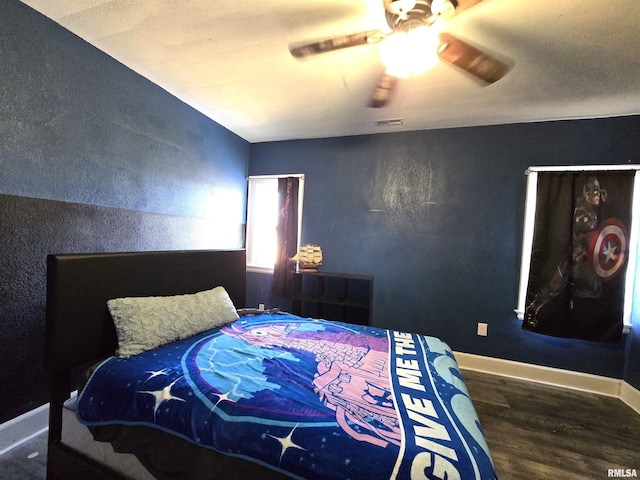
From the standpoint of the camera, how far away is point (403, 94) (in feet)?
7.34

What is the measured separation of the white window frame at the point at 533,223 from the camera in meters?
2.35

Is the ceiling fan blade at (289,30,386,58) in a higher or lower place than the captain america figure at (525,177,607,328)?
higher

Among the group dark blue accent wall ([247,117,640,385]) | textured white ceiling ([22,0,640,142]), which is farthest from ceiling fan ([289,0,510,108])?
dark blue accent wall ([247,117,640,385])

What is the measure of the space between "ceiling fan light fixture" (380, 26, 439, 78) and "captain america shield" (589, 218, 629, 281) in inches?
93.3

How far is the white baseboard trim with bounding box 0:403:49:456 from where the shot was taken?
4.90 ft

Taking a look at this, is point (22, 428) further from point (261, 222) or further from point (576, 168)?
Result: point (576, 168)

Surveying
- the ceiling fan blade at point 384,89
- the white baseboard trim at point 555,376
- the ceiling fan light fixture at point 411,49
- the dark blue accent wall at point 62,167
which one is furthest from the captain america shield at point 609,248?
the dark blue accent wall at point 62,167

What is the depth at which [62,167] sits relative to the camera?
171 centimetres

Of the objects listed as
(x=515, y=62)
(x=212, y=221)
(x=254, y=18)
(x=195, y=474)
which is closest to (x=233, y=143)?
(x=212, y=221)

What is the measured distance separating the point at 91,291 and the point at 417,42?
2.16 meters

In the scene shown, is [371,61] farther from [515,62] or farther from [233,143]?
[233,143]

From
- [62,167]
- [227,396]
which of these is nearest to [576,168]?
[227,396]

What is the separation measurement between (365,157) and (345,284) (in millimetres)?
1506

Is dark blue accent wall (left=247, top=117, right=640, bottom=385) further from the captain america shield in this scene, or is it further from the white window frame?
the captain america shield
